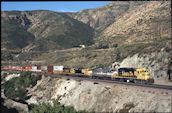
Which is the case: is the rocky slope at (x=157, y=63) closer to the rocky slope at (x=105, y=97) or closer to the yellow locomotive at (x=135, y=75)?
the yellow locomotive at (x=135, y=75)

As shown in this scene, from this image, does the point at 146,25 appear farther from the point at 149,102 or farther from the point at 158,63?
the point at 149,102

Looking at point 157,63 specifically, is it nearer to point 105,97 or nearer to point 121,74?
point 121,74

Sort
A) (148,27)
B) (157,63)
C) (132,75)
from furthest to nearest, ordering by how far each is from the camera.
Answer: (148,27) → (157,63) → (132,75)

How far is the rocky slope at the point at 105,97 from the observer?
28.3 m

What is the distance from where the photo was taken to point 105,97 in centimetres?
3725

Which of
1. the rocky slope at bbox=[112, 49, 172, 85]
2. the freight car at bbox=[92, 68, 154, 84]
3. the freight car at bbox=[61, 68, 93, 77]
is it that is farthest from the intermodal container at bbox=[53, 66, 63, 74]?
the freight car at bbox=[92, 68, 154, 84]

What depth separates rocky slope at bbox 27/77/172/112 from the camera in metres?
28.3

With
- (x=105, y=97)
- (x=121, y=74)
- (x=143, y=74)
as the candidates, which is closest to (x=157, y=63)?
(x=121, y=74)

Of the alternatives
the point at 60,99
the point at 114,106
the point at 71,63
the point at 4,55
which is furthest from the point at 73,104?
the point at 4,55

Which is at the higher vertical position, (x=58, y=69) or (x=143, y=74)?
(x=58, y=69)

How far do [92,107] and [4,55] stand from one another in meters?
154

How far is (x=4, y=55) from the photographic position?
172m

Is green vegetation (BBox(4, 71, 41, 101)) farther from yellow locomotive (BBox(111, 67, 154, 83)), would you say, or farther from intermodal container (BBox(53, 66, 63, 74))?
yellow locomotive (BBox(111, 67, 154, 83))

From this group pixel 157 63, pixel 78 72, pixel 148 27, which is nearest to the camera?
pixel 157 63
